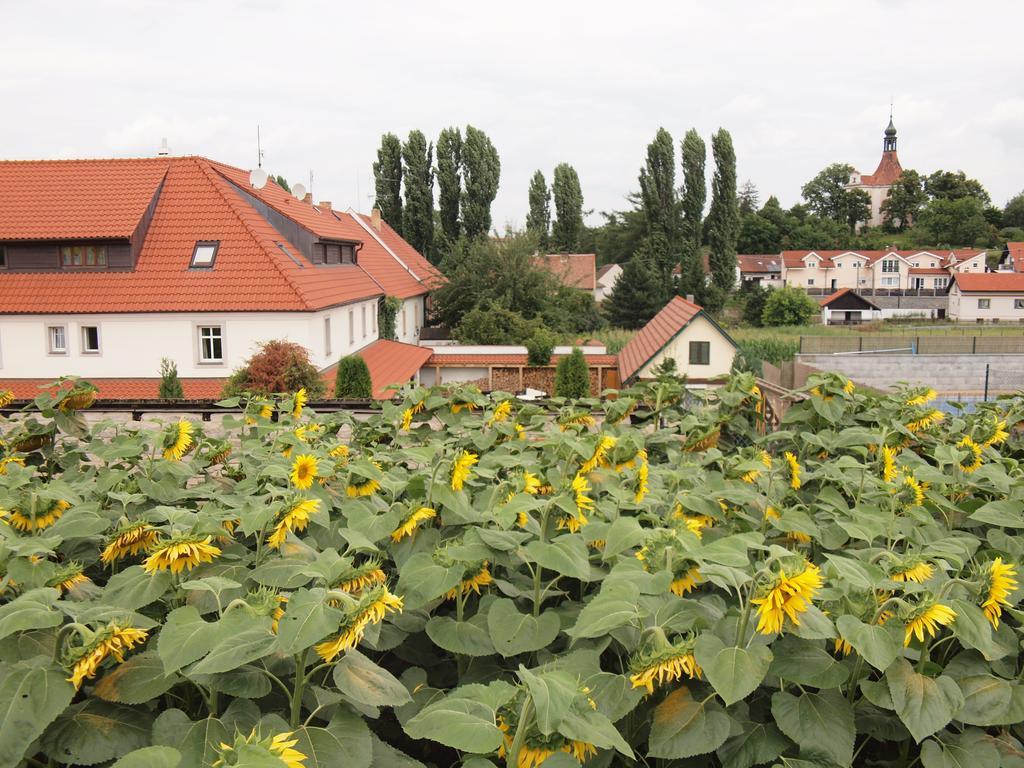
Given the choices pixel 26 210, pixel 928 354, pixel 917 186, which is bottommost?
pixel 928 354

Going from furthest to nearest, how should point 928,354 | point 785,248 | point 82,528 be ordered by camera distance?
point 785,248
point 928,354
point 82,528

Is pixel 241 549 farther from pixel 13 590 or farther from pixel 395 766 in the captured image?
pixel 395 766

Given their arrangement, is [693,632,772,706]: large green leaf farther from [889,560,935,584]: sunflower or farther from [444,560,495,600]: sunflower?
[444,560,495,600]: sunflower

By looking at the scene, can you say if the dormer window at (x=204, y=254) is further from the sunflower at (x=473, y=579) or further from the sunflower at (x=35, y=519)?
the sunflower at (x=473, y=579)

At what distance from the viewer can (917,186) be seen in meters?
89.8

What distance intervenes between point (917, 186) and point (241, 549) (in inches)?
3953

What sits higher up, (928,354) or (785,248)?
(785,248)

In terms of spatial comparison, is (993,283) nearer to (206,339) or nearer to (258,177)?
(258,177)

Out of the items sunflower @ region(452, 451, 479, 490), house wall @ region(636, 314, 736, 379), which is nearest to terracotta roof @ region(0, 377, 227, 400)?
house wall @ region(636, 314, 736, 379)

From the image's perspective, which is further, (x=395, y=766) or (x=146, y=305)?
(x=146, y=305)

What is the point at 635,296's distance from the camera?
47250 millimetres

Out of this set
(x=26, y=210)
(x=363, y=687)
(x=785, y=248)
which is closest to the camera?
(x=363, y=687)

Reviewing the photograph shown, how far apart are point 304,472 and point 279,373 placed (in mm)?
15542

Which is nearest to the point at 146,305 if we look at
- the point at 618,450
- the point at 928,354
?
the point at 618,450
